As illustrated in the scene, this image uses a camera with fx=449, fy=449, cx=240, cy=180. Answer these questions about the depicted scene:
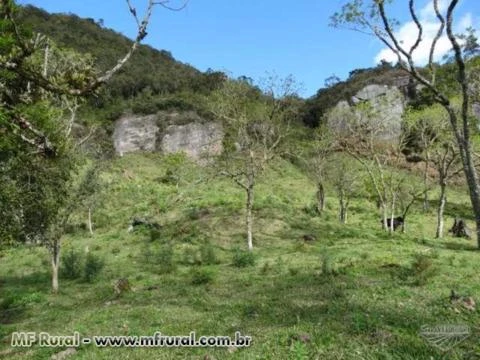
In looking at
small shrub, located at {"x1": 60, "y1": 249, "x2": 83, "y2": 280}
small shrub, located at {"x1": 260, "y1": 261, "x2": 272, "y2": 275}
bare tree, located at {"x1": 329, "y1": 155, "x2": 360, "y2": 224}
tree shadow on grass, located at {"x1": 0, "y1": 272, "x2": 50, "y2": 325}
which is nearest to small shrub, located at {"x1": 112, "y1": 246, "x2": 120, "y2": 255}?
small shrub, located at {"x1": 60, "y1": 249, "x2": 83, "y2": 280}

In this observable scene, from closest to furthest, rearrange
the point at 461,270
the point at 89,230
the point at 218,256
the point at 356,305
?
the point at 356,305, the point at 461,270, the point at 218,256, the point at 89,230

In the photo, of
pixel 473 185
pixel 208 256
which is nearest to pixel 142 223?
pixel 208 256

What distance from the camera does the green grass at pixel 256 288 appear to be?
10.2 m

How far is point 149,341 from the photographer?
11.5m

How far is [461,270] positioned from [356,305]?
8468 mm

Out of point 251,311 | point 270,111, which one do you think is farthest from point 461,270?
point 270,111

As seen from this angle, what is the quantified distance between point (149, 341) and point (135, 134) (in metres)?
78.7

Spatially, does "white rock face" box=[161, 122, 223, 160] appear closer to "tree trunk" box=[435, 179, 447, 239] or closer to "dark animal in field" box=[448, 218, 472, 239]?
"dark animal in field" box=[448, 218, 472, 239]

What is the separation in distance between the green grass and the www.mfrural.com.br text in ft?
1.16

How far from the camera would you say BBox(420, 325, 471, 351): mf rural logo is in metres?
9.13

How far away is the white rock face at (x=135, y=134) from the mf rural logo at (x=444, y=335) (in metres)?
79.2

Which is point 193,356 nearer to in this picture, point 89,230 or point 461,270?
point 461,270

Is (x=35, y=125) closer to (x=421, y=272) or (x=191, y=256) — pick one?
(x=421, y=272)

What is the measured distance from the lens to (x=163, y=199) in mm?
49625
